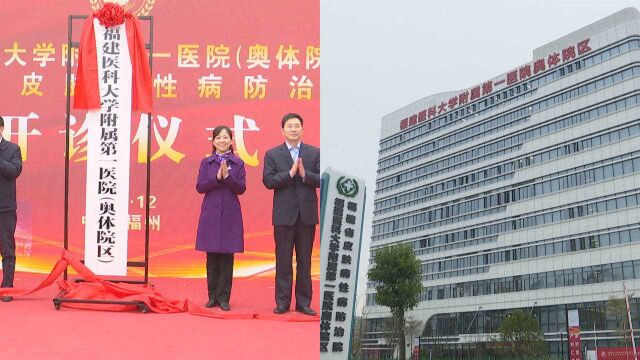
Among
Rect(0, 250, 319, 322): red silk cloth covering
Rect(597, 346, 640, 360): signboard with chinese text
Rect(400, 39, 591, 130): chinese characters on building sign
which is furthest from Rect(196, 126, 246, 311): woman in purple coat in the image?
Rect(597, 346, 640, 360): signboard with chinese text

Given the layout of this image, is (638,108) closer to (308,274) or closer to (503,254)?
(503,254)

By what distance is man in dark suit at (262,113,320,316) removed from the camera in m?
2.79

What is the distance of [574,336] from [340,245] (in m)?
5.10

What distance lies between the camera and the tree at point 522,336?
5695 millimetres

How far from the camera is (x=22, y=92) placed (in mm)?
3691

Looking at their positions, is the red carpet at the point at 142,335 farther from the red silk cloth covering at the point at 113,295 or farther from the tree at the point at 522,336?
the tree at the point at 522,336

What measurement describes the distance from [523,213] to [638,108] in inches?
73.3

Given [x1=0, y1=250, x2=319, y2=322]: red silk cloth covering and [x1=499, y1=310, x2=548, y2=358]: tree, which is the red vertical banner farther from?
[x1=0, y1=250, x2=319, y2=322]: red silk cloth covering

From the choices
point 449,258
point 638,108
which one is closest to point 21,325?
point 449,258

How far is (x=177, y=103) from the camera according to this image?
369 cm

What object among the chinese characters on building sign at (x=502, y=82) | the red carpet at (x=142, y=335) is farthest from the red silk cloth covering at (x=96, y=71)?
the chinese characters on building sign at (x=502, y=82)

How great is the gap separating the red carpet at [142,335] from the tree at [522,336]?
3422 mm

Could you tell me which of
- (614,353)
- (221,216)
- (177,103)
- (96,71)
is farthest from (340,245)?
(614,353)

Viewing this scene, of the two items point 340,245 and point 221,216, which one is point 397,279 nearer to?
point 340,245
